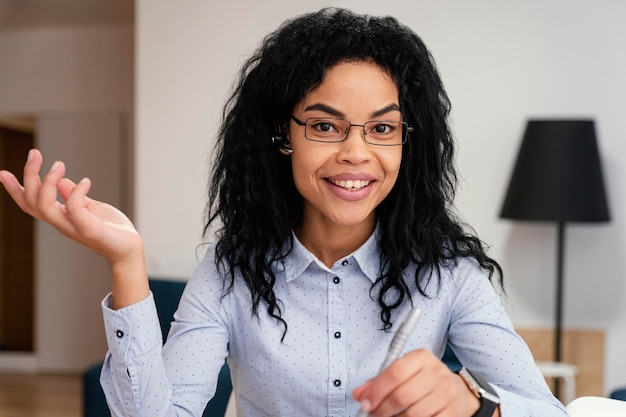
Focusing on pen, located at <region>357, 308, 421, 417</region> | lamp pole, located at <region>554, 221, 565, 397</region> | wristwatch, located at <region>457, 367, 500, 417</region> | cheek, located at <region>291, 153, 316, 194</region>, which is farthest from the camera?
lamp pole, located at <region>554, 221, 565, 397</region>

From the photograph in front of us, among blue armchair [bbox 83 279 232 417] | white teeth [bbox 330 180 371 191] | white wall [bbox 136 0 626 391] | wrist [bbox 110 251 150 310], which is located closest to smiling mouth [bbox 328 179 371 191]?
white teeth [bbox 330 180 371 191]

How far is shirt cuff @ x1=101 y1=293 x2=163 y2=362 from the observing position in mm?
1157

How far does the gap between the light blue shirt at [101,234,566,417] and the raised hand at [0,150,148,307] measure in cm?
25

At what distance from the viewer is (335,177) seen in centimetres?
135

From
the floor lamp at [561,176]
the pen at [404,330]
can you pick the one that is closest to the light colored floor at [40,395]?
the floor lamp at [561,176]

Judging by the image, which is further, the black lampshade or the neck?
the black lampshade

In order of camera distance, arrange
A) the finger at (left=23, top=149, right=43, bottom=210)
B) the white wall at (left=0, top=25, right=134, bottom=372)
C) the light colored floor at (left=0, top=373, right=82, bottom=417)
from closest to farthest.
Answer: the finger at (left=23, top=149, right=43, bottom=210) < the light colored floor at (left=0, top=373, right=82, bottom=417) < the white wall at (left=0, top=25, right=134, bottom=372)

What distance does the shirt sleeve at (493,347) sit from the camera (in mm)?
1262

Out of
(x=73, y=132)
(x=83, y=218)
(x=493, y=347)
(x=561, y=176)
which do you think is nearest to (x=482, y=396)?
(x=493, y=347)

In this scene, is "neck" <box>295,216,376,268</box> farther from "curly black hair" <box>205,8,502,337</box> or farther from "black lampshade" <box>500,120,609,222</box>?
"black lampshade" <box>500,120,609,222</box>

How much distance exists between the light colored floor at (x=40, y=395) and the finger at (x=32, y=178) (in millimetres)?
4558

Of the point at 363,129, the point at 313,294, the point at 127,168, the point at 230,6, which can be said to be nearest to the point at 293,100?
the point at 363,129

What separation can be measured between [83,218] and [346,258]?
58cm

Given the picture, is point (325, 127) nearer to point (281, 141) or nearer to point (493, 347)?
point (281, 141)
